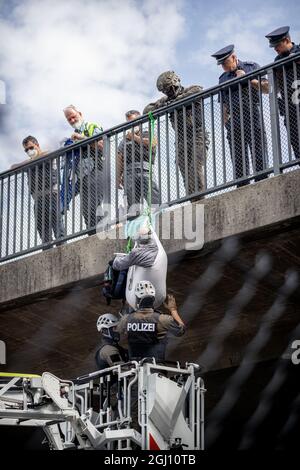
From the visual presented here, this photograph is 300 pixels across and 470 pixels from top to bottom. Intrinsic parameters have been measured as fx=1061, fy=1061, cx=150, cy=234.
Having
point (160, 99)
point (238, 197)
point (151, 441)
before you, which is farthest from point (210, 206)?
point (151, 441)

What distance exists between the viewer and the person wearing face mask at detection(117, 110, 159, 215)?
490 inches

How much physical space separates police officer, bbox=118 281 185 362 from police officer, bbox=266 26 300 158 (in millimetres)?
2206

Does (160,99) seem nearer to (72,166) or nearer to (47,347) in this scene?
(72,166)

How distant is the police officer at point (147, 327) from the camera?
10.8 m

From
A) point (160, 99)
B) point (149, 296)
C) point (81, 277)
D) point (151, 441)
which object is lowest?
point (151, 441)

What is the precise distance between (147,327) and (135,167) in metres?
2.60

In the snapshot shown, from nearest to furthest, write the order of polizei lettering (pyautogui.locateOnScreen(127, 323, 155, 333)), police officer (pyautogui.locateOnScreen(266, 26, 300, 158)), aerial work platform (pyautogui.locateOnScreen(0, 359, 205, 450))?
aerial work platform (pyautogui.locateOnScreen(0, 359, 205, 450)) → polizei lettering (pyautogui.locateOnScreen(127, 323, 155, 333)) → police officer (pyautogui.locateOnScreen(266, 26, 300, 158))

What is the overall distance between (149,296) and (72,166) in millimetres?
3055

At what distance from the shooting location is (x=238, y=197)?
37.1 feet

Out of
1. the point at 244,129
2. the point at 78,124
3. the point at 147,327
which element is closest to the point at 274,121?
the point at 244,129

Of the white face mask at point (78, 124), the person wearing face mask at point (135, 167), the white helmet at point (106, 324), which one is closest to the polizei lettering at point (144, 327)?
the white helmet at point (106, 324)

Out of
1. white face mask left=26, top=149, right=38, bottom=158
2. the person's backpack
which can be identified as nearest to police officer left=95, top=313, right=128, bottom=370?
the person's backpack

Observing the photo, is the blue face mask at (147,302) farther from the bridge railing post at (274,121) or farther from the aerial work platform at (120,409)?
the bridge railing post at (274,121)

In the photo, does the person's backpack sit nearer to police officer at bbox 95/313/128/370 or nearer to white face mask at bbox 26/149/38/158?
police officer at bbox 95/313/128/370
